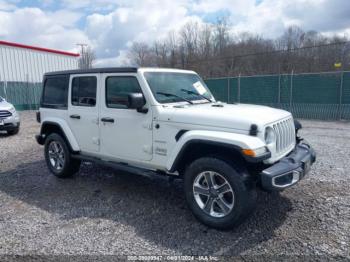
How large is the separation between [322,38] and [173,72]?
32.8m

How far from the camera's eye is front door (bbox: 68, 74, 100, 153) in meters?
4.96

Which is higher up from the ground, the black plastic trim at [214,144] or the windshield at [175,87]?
Answer: the windshield at [175,87]

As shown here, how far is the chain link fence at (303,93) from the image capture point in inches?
519

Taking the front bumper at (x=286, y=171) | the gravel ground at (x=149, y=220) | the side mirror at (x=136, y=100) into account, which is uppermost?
the side mirror at (x=136, y=100)

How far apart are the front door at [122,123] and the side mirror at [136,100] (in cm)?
13

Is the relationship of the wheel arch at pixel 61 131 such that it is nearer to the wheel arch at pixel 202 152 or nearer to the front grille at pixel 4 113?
the wheel arch at pixel 202 152

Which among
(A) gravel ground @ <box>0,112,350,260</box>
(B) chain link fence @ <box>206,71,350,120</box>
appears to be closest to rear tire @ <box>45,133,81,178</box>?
(A) gravel ground @ <box>0,112,350,260</box>

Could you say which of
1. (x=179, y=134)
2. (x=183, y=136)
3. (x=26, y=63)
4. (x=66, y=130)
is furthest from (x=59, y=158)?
(x=26, y=63)

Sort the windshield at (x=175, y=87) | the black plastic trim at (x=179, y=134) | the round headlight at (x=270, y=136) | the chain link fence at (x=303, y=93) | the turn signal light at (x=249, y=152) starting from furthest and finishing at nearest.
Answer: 1. the chain link fence at (x=303, y=93)
2. the windshield at (x=175, y=87)
3. the black plastic trim at (x=179, y=134)
4. the round headlight at (x=270, y=136)
5. the turn signal light at (x=249, y=152)

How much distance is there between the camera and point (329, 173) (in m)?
5.48

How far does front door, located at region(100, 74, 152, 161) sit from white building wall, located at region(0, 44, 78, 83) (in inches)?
849

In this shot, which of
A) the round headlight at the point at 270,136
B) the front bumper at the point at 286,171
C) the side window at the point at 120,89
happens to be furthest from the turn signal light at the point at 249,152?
the side window at the point at 120,89

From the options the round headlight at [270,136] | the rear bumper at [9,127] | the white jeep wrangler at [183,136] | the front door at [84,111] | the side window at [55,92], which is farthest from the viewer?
the rear bumper at [9,127]

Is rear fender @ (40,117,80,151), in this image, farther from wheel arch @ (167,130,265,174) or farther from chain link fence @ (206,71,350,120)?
chain link fence @ (206,71,350,120)
